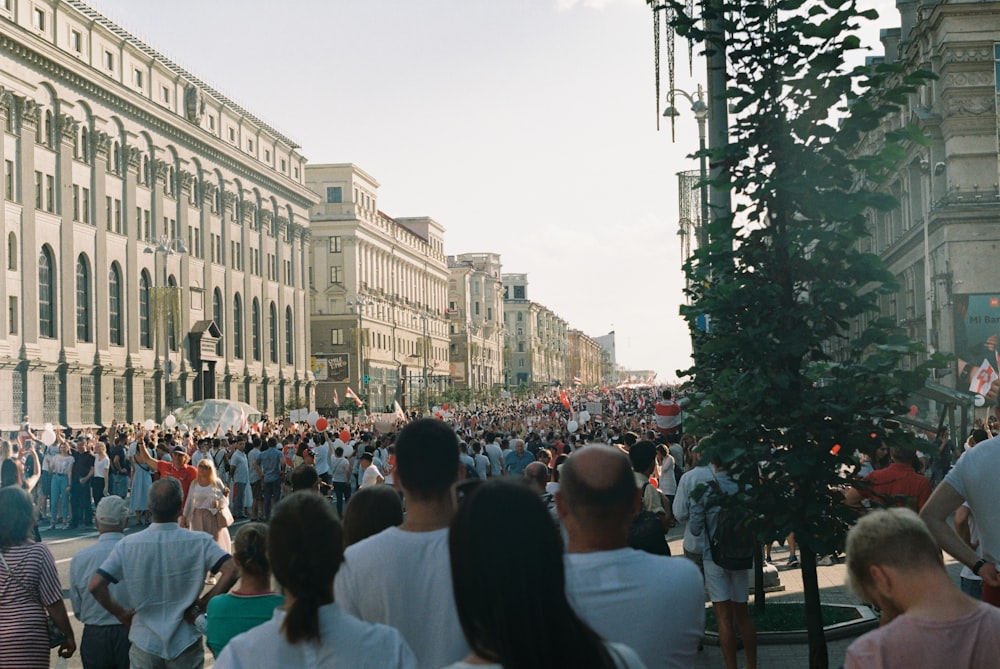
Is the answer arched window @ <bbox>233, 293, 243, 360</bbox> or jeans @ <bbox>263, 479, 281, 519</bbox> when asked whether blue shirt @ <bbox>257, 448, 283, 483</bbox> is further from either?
arched window @ <bbox>233, 293, 243, 360</bbox>

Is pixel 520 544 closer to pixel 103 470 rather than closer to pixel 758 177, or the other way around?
pixel 758 177

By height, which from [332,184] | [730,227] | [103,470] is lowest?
[103,470]

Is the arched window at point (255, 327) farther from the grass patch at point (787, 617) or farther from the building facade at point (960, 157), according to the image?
the grass patch at point (787, 617)

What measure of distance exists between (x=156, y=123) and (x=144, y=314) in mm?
9676

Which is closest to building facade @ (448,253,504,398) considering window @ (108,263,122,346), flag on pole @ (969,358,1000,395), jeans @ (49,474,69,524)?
window @ (108,263,122,346)

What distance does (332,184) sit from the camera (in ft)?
337

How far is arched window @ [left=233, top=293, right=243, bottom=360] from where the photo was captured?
7188 cm

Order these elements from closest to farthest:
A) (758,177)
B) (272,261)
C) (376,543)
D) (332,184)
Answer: (376,543) → (758,177) → (272,261) → (332,184)

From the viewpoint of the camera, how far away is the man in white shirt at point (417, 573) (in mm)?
4160

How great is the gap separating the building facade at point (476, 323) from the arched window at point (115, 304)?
72172 mm

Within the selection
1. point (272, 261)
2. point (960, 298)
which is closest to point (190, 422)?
point (960, 298)

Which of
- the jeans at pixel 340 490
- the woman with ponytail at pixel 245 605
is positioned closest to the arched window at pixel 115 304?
the jeans at pixel 340 490

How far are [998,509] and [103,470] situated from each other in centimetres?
2252

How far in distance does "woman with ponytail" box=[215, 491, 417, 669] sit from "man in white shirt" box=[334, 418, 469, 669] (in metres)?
0.37
